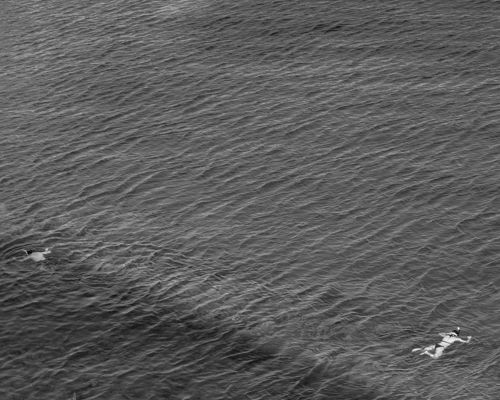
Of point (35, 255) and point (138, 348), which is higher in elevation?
point (35, 255)

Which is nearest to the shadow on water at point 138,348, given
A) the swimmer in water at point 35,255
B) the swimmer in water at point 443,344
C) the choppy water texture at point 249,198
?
the choppy water texture at point 249,198

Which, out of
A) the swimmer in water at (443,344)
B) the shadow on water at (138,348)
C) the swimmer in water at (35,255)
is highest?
the swimmer in water at (35,255)

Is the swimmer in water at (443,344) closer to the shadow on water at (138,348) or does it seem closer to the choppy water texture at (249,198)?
the choppy water texture at (249,198)

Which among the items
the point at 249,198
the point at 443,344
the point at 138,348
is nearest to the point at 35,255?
the point at 138,348

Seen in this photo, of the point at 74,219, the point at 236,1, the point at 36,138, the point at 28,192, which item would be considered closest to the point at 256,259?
the point at 74,219

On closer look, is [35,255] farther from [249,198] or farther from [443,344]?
[443,344]

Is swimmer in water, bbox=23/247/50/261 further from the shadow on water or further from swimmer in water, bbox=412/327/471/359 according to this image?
swimmer in water, bbox=412/327/471/359
